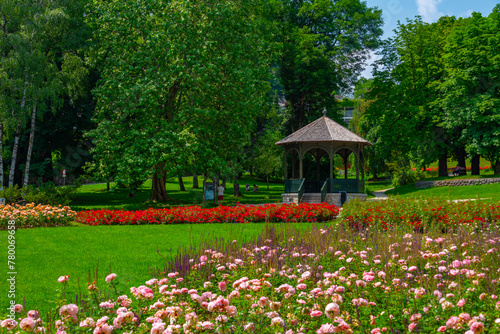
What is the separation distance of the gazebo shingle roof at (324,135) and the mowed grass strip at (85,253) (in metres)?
12.7

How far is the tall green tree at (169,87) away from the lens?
20.8 metres

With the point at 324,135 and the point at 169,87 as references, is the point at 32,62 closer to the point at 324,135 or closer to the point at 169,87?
the point at 169,87

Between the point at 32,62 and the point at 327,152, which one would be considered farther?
the point at 327,152

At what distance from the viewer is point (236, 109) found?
24.0 metres

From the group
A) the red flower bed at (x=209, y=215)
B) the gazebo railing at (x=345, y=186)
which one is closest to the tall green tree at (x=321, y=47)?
the gazebo railing at (x=345, y=186)

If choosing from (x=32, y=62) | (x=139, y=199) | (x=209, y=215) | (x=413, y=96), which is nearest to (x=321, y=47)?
(x=413, y=96)

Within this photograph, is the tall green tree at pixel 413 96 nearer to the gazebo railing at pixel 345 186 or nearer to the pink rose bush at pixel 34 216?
the gazebo railing at pixel 345 186

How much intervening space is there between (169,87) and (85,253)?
47.1 ft

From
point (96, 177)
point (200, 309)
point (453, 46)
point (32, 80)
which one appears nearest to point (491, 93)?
point (453, 46)

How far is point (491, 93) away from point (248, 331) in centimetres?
3350

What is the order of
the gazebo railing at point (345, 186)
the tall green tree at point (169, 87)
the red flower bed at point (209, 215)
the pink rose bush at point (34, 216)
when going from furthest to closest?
1. the gazebo railing at point (345, 186)
2. the tall green tree at point (169, 87)
3. the red flower bed at point (209, 215)
4. the pink rose bush at point (34, 216)

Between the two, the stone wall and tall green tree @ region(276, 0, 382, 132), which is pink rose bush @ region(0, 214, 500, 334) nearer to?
the stone wall

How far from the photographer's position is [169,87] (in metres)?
22.4

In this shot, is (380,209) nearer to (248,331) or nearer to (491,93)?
(248,331)
